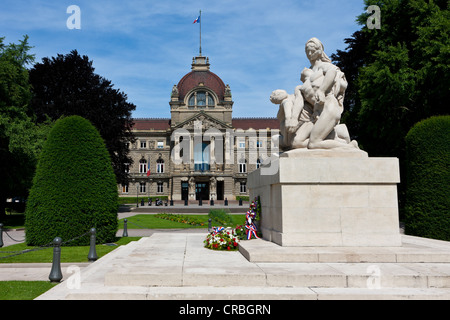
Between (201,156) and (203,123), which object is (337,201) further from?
(201,156)

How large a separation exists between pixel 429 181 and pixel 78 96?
30604mm

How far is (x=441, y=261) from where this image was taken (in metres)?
6.61

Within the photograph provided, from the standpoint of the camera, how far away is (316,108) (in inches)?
320

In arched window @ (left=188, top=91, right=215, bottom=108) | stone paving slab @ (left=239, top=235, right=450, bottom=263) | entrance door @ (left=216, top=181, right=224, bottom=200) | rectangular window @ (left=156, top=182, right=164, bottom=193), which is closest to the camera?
stone paving slab @ (left=239, top=235, right=450, bottom=263)

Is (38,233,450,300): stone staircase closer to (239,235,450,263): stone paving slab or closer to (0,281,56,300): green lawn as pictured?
(239,235,450,263): stone paving slab

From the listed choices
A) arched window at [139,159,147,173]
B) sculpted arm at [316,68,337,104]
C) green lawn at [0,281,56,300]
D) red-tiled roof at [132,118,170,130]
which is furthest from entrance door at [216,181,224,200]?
sculpted arm at [316,68,337,104]

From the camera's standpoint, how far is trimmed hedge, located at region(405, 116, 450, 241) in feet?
40.8

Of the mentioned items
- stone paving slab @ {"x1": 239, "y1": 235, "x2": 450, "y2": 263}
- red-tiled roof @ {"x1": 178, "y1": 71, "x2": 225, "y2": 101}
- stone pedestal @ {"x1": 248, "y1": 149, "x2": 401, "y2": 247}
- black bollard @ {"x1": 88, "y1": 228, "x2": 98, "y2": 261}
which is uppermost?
red-tiled roof @ {"x1": 178, "y1": 71, "x2": 225, "y2": 101}

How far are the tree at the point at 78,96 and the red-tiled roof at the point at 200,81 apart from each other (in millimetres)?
36386

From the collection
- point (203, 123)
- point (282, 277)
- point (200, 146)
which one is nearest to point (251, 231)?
point (282, 277)

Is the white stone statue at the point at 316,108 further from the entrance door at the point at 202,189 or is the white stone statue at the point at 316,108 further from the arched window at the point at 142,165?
the arched window at the point at 142,165

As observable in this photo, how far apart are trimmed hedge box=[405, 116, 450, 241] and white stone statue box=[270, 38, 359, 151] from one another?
647 cm

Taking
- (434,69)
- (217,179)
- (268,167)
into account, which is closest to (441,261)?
(268,167)

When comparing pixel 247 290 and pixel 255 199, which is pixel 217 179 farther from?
pixel 247 290
